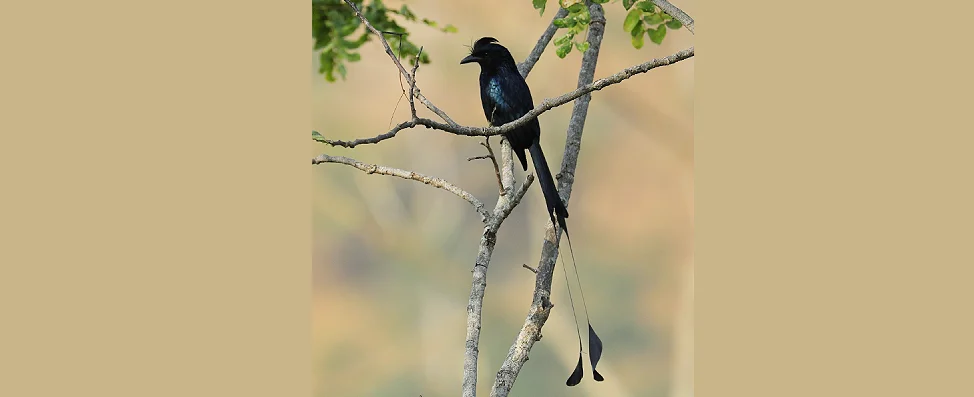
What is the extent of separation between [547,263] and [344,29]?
5.74 ft

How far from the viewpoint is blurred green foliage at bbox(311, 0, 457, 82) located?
4.04 metres

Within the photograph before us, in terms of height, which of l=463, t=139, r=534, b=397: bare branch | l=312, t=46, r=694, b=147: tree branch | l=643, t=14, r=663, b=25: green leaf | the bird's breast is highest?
l=643, t=14, r=663, b=25: green leaf

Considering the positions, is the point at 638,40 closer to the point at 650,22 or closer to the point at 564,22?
the point at 650,22

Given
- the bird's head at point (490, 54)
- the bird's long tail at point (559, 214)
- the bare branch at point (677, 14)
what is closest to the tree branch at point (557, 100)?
the bare branch at point (677, 14)

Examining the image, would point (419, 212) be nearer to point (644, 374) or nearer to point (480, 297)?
point (644, 374)

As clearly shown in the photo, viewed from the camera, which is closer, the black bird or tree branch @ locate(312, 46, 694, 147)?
tree branch @ locate(312, 46, 694, 147)

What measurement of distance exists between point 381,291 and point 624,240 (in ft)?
6.29

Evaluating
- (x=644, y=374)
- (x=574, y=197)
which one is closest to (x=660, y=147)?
(x=574, y=197)

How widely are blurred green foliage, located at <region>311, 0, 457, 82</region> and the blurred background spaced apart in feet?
1.79

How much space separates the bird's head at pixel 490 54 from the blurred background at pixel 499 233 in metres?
1.46

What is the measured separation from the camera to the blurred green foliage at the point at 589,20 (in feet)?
8.75

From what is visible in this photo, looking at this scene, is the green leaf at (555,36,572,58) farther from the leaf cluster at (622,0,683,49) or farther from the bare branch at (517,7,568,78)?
the bare branch at (517,7,568,78)

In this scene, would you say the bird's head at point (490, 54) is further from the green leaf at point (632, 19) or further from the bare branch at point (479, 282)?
the bare branch at point (479, 282)

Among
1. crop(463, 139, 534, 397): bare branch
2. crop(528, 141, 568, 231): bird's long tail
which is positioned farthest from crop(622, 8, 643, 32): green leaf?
crop(463, 139, 534, 397): bare branch
